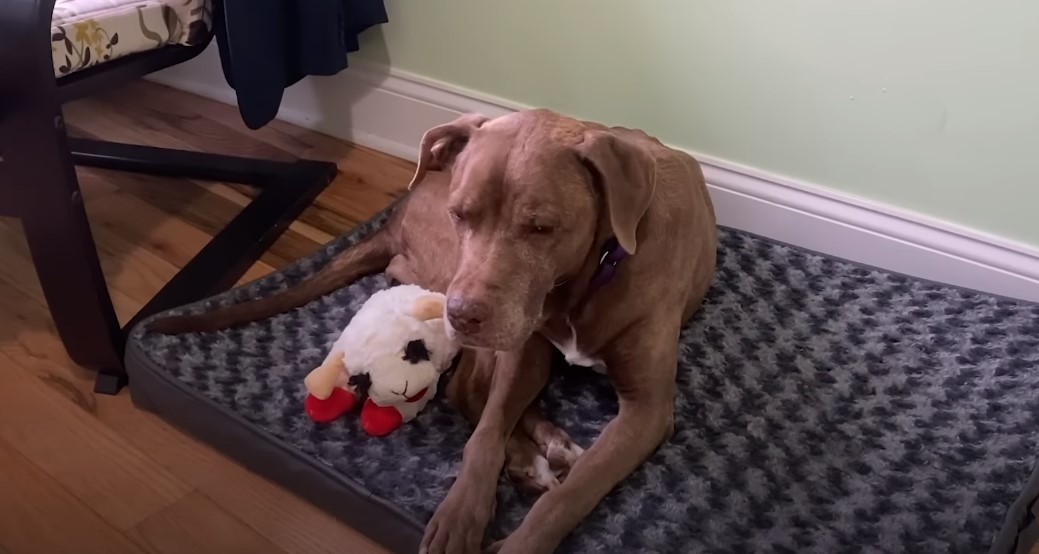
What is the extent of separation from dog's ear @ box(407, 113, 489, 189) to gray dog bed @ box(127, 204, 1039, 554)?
0.46 metres

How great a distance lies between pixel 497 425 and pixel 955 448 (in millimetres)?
787

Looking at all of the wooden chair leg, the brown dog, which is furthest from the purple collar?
the wooden chair leg

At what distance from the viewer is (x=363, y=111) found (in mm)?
2619

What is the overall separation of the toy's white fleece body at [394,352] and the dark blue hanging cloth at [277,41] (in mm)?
793

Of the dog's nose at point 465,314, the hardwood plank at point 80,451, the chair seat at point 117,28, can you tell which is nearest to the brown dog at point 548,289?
the dog's nose at point 465,314

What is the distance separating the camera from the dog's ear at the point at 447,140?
1.42 m

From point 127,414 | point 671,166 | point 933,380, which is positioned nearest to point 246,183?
point 127,414

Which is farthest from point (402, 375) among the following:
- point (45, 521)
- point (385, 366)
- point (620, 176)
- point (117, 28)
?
point (117, 28)

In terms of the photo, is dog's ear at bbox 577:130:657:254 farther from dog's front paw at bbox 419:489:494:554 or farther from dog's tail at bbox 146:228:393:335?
dog's tail at bbox 146:228:393:335

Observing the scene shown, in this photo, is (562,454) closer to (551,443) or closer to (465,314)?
(551,443)

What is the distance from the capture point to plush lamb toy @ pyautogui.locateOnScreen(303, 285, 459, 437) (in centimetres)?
152

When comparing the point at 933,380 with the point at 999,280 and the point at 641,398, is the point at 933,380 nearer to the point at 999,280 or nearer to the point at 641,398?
the point at 999,280

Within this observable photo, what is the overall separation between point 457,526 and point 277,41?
1.38 m

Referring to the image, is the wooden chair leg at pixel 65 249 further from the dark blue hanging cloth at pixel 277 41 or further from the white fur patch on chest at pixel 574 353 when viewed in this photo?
the white fur patch on chest at pixel 574 353
